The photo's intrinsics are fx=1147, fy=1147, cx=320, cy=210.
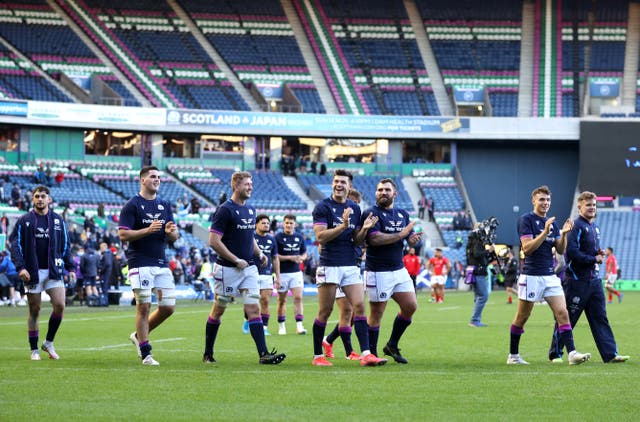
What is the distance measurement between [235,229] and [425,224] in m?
49.3

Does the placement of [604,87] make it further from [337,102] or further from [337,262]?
[337,262]

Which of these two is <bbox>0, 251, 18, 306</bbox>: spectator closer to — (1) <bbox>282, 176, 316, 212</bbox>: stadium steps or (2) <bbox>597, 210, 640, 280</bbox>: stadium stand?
(1) <bbox>282, 176, 316, 212</bbox>: stadium steps

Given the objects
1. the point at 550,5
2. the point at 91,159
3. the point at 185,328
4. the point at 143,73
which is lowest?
the point at 185,328

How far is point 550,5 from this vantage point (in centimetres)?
7119

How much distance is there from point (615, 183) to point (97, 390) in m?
50.9

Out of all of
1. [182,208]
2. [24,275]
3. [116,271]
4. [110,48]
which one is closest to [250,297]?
[24,275]

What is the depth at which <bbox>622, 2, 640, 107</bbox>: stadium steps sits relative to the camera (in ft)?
222

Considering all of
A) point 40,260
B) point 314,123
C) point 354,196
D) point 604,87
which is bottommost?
point 40,260

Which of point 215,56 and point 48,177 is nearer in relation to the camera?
point 48,177

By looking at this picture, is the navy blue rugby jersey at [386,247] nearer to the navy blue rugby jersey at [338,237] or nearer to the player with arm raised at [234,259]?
the navy blue rugby jersey at [338,237]

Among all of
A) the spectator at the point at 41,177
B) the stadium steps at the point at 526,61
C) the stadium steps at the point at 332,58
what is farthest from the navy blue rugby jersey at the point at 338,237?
the stadium steps at the point at 526,61

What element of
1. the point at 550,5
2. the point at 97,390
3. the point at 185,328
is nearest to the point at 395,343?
the point at 97,390

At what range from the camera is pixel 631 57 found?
6919 cm

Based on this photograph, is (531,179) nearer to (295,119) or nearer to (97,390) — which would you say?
(295,119)
